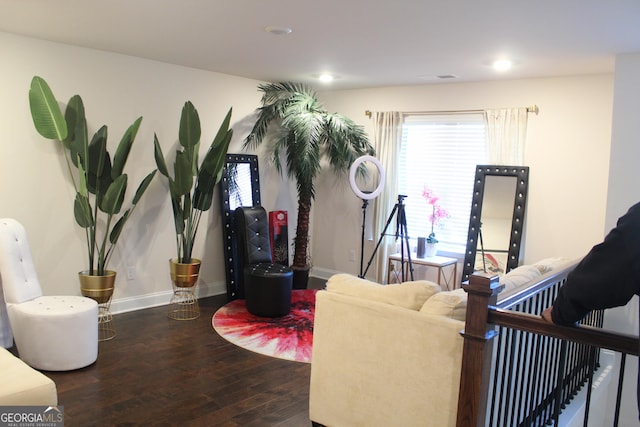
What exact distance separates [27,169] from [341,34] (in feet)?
9.19

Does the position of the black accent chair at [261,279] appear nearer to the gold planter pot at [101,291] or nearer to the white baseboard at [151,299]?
the white baseboard at [151,299]

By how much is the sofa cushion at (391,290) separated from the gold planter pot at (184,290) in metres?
2.37

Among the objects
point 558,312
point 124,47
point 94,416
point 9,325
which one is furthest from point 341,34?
point 9,325

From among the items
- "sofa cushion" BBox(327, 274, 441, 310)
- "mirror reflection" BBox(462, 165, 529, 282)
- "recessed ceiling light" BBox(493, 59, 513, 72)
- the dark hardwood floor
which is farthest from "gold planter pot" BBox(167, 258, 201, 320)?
"recessed ceiling light" BBox(493, 59, 513, 72)

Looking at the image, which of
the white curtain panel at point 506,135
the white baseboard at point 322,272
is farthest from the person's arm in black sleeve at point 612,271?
the white baseboard at point 322,272

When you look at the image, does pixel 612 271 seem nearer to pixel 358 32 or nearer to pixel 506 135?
pixel 358 32

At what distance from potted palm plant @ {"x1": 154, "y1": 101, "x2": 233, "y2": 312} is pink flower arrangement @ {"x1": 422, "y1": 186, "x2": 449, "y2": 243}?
2.25 m

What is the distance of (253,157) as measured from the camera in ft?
20.2

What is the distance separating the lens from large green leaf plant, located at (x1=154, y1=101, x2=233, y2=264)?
15.8ft

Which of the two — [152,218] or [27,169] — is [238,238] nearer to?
[152,218]

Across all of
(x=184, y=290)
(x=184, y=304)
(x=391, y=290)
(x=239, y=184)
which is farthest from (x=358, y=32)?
(x=184, y=304)

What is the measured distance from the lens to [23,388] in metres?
2.38

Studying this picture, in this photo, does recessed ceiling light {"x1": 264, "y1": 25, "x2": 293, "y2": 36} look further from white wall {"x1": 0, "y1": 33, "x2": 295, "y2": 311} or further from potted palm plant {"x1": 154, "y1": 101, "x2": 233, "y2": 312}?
white wall {"x1": 0, "y1": 33, "x2": 295, "y2": 311}

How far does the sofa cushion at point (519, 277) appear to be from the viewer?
294cm
